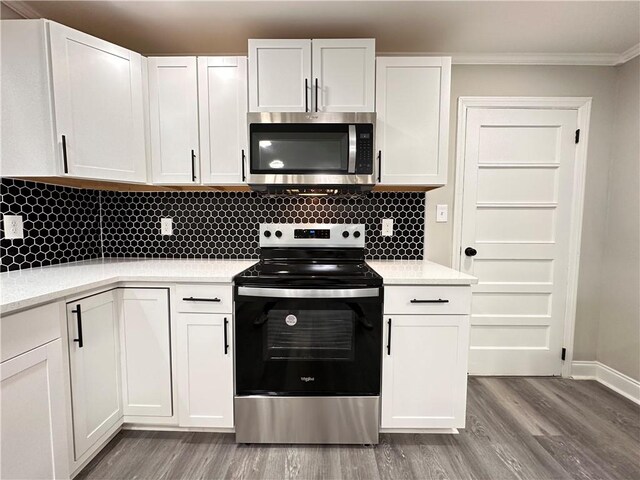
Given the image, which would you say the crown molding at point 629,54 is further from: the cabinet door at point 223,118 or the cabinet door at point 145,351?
the cabinet door at point 145,351

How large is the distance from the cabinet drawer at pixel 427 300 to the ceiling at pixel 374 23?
1576 mm

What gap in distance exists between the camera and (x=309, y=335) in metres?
1.57

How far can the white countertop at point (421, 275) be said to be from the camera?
1.56 metres

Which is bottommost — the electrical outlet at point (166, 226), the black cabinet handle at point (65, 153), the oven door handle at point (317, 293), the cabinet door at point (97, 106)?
the oven door handle at point (317, 293)

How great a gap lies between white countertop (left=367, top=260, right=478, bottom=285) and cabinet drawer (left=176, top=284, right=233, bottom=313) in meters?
0.86

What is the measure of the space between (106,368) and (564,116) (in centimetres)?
347

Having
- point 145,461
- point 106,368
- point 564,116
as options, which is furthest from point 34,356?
point 564,116

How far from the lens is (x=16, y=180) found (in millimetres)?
1654

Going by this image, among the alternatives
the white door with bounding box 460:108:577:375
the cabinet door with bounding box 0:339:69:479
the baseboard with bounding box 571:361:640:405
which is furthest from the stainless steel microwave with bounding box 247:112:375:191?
the baseboard with bounding box 571:361:640:405

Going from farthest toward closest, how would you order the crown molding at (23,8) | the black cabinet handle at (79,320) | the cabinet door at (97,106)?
the crown molding at (23,8) → the cabinet door at (97,106) → the black cabinet handle at (79,320)

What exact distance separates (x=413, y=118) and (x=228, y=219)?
4.82 feet

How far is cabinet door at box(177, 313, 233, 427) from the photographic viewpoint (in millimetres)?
1602

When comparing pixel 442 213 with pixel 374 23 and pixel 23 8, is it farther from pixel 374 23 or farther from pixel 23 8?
pixel 23 8

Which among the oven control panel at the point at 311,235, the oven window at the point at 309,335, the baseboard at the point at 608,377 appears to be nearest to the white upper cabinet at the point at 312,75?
the oven control panel at the point at 311,235
